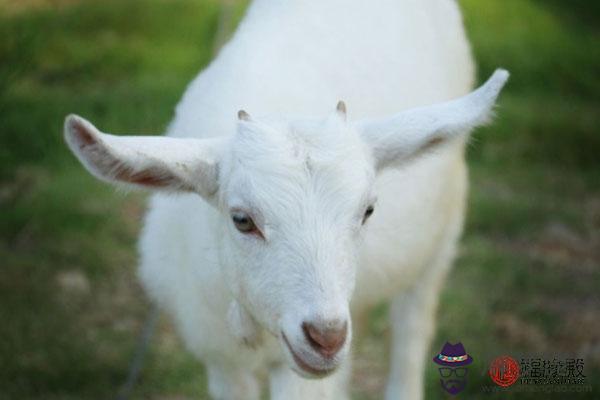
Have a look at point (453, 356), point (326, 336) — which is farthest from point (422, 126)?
point (453, 356)

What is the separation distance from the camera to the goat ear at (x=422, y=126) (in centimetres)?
372

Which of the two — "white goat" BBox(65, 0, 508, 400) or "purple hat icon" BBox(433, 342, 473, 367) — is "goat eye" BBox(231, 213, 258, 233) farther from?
"purple hat icon" BBox(433, 342, 473, 367)

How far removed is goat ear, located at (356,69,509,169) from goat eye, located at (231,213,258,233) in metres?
0.51

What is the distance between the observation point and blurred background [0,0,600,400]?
20.3 ft

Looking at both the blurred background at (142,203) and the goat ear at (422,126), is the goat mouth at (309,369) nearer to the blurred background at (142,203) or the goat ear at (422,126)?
the goat ear at (422,126)

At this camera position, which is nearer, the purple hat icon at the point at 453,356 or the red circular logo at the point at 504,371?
the purple hat icon at the point at 453,356

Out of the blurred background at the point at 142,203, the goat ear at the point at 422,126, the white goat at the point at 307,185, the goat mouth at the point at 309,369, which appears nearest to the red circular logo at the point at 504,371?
the blurred background at the point at 142,203

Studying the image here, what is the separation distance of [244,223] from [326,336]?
50cm

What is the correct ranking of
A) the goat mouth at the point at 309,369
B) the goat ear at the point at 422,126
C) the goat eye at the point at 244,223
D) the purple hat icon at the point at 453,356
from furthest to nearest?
the purple hat icon at the point at 453,356 < the goat ear at the point at 422,126 < the goat eye at the point at 244,223 < the goat mouth at the point at 309,369

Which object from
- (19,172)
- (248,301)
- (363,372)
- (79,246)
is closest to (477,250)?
(363,372)

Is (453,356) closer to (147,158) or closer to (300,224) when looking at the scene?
(300,224)

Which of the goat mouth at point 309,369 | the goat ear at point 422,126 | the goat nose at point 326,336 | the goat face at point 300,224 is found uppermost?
the goat ear at point 422,126

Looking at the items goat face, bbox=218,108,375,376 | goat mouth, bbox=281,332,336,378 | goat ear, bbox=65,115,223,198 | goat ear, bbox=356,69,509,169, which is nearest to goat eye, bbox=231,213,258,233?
goat face, bbox=218,108,375,376

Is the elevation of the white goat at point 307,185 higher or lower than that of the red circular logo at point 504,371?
higher
